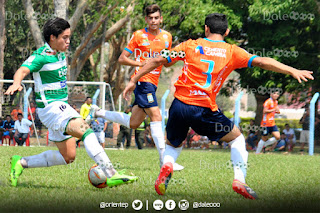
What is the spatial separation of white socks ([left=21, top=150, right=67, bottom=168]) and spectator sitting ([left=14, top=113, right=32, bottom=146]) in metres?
12.4

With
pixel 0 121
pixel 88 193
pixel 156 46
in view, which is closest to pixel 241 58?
pixel 88 193

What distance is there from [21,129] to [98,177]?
43.4 feet

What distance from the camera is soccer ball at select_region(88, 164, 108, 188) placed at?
5941 mm

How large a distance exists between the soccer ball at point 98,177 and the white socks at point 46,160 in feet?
1.50

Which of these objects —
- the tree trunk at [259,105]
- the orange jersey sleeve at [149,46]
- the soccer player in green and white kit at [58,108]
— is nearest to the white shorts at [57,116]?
the soccer player in green and white kit at [58,108]

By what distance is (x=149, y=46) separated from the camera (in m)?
8.77

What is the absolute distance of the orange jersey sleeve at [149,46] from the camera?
8.73 meters

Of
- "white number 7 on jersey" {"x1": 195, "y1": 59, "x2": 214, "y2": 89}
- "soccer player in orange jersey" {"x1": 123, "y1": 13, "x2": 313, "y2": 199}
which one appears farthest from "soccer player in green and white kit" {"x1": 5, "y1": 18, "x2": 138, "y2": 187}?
"white number 7 on jersey" {"x1": 195, "y1": 59, "x2": 214, "y2": 89}

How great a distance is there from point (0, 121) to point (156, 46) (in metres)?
12.2

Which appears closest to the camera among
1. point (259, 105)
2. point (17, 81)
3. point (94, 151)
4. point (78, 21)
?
point (17, 81)

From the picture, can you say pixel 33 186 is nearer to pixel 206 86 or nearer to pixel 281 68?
pixel 206 86

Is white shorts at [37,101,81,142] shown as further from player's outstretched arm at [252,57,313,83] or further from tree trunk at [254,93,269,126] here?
tree trunk at [254,93,269,126]

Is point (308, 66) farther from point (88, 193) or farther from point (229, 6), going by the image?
point (88, 193)

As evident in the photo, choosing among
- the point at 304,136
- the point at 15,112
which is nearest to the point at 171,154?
the point at 15,112
